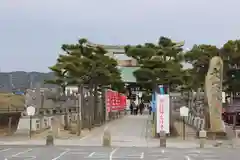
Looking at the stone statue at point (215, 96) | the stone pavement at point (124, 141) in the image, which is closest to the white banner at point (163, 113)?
the stone pavement at point (124, 141)

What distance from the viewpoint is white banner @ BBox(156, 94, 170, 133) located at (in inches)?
1085

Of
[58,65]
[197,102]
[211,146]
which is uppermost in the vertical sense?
[58,65]

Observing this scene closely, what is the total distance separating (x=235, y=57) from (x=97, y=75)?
13095 mm

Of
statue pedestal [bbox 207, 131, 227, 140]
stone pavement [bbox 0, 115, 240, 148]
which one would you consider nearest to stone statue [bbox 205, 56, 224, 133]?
statue pedestal [bbox 207, 131, 227, 140]

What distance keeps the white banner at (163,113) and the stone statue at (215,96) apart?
2929mm

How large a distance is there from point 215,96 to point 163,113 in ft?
11.7

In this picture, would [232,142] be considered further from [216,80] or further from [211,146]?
[216,80]

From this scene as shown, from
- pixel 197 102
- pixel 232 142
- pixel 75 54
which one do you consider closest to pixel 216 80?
pixel 232 142

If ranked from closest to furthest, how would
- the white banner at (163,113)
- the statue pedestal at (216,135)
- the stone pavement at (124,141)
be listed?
the stone pavement at (124,141) → the white banner at (163,113) → the statue pedestal at (216,135)

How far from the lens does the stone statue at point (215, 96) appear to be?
29.2 meters

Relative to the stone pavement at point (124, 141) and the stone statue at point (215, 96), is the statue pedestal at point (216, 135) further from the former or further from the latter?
the stone pavement at point (124, 141)

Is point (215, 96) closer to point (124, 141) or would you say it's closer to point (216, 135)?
point (216, 135)

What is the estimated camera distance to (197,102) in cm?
4056

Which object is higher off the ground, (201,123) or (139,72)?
(139,72)
